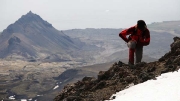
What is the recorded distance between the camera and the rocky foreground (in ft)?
44.0

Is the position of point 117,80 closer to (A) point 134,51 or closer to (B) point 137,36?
(A) point 134,51

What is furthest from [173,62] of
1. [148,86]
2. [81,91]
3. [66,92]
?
[66,92]

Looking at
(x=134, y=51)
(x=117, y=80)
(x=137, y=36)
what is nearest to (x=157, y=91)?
(x=117, y=80)

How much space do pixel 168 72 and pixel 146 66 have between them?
2941mm

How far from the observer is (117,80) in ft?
49.2

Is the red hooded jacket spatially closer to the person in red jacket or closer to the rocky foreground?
the person in red jacket

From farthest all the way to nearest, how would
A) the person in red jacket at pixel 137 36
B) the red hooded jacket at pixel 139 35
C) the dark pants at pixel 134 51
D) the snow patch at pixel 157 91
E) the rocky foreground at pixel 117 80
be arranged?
the dark pants at pixel 134 51 → the red hooded jacket at pixel 139 35 → the person in red jacket at pixel 137 36 → the rocky foreground at pixel 117 80 → the snow patch at pixel 157 91

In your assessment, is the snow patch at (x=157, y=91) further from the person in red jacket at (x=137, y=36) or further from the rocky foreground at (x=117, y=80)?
the person in red jacket at (x=137, y=36)

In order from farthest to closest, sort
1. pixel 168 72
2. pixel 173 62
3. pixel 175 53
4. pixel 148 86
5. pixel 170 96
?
pixel 175 53, pixel 173 62, pixel 168 72, pixel 148 86, pixel 170 96

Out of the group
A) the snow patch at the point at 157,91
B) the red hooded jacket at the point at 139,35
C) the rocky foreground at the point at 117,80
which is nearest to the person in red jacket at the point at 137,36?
the red hooded jacket at the point at 139,35

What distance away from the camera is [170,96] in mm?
9805

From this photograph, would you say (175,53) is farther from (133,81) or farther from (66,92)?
(66,92)

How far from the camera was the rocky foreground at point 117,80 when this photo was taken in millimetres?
13398

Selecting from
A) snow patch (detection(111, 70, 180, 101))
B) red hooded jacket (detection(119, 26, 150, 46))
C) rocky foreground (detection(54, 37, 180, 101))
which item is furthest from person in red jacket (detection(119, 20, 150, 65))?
snow patch (detection(111, 70, 180, 101))
